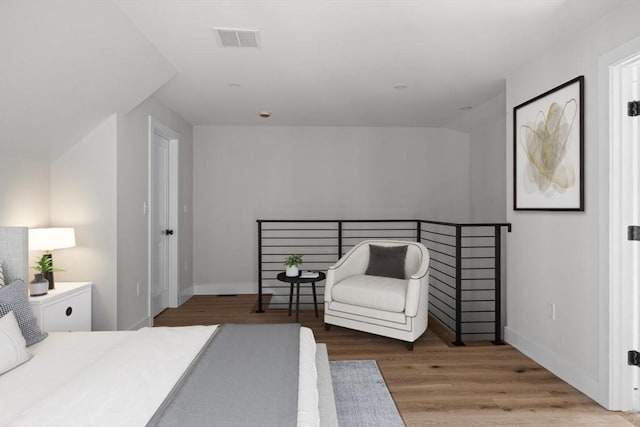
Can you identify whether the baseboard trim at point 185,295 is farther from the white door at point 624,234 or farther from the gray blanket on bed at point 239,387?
the white door at point 624,234

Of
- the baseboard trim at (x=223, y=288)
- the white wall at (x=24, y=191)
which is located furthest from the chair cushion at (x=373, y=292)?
the white wall at (x=24, y=191)

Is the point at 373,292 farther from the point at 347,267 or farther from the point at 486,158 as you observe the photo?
the point at 486,158

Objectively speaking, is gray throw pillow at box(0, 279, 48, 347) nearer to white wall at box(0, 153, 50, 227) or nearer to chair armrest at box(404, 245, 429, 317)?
white wall at box(0, 153, 50, 227)

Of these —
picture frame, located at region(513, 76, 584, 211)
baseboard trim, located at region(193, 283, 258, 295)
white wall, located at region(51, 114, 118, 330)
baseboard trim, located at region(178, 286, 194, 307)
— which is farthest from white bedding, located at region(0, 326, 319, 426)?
baseboard trim, located at region(193, 283, 258, 295)

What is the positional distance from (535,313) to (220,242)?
390cm

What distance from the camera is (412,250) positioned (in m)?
3.80

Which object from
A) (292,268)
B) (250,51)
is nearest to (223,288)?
(292,268)

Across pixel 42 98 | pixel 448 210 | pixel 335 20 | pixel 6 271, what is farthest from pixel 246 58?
pixel 448 210

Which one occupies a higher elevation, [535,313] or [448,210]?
[448,210]

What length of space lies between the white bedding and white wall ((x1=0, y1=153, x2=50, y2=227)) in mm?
1128

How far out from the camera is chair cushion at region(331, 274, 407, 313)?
3.25 metres

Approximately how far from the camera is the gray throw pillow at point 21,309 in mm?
1902

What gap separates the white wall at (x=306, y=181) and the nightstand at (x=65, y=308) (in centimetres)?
241

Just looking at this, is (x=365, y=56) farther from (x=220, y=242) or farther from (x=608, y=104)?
(x=220, y=242)
